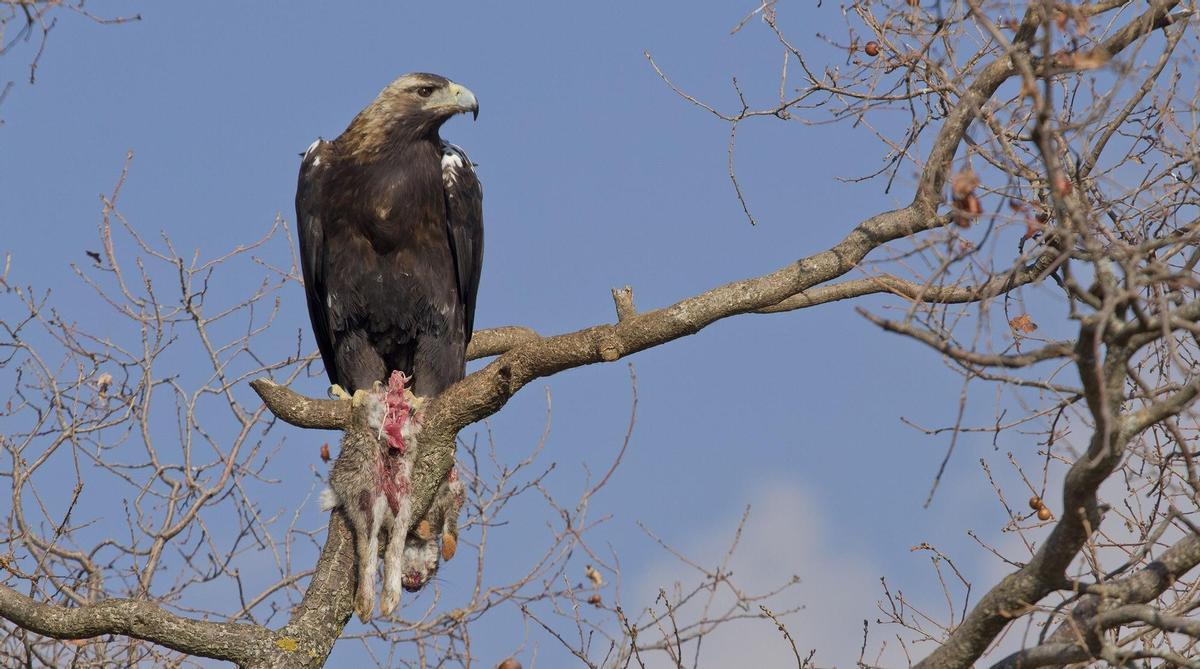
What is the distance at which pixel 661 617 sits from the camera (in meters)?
5.78

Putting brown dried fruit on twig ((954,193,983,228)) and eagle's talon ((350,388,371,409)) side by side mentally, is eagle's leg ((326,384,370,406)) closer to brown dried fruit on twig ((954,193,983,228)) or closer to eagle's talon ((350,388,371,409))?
eagle's talon ((350,388,371,409))

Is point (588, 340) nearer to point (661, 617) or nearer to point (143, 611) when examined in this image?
point (661, 617)

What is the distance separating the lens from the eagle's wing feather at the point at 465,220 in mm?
6625

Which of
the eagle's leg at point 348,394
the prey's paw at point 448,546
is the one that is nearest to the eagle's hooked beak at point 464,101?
the eagle's leg at point 348,394

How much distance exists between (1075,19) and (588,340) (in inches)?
91.9

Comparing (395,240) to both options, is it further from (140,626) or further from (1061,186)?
(1061,186)

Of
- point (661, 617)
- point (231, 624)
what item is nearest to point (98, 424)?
point (231, 624)

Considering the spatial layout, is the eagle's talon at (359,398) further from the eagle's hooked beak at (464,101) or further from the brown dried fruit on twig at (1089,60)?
the brown dried fruit on twig at (1089,60)

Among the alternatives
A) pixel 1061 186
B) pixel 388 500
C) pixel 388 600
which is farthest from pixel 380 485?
pixel 1061 186

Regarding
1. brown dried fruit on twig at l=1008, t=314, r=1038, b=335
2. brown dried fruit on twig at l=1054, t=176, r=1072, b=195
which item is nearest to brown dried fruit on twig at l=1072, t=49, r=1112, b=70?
brown dried fruit on twig at l=1054, t=176, r=1072, b=195

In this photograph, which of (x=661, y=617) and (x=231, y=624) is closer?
(x=231, y=624)

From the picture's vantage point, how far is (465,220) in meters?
6.65

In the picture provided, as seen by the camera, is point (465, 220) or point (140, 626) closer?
point (140, 626)

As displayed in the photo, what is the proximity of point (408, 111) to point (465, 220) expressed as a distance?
0.63 metres
